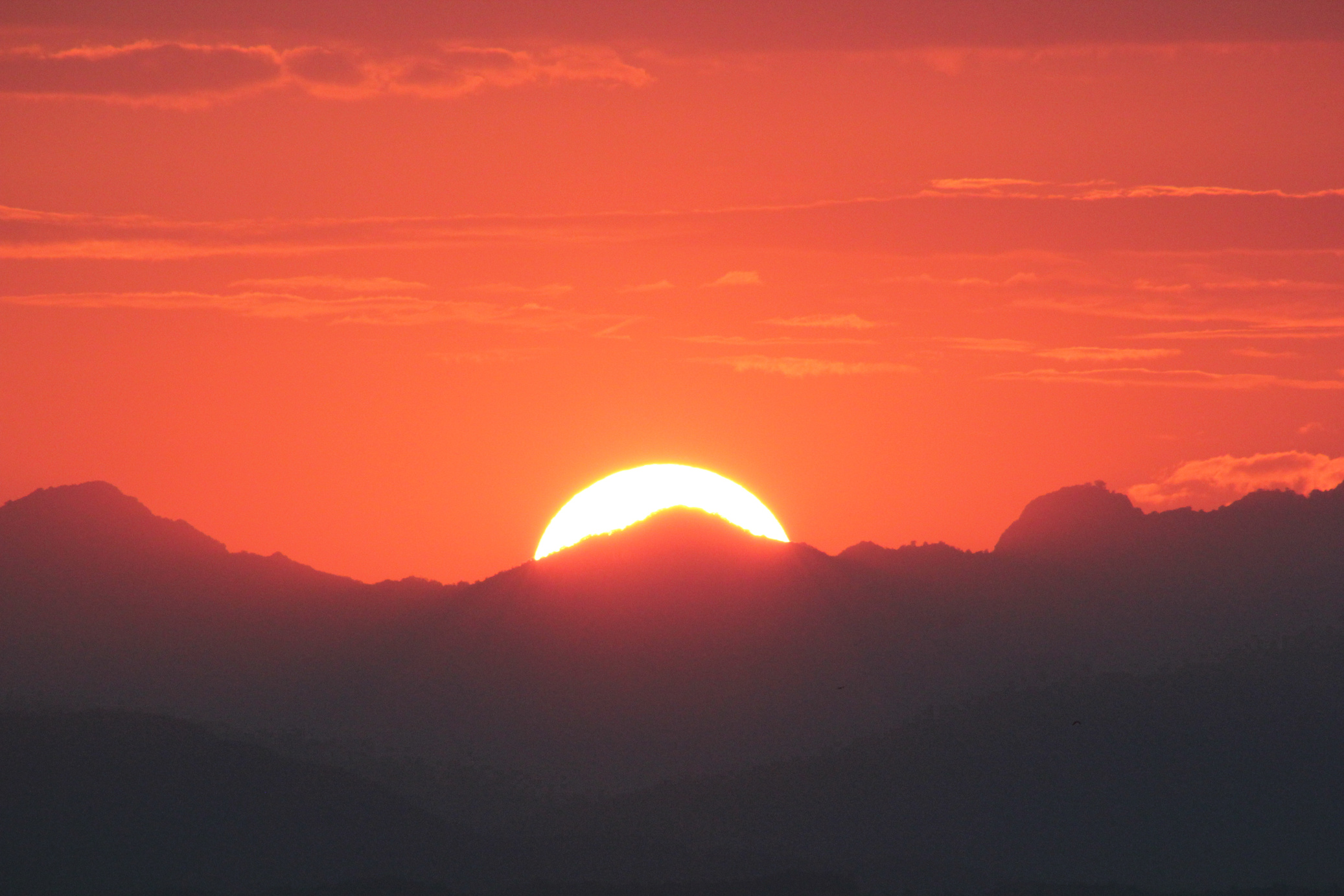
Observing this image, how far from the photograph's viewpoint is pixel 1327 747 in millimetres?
192250

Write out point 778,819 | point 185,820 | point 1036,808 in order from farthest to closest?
point 1036,808 → point 778,819 → point 185,820

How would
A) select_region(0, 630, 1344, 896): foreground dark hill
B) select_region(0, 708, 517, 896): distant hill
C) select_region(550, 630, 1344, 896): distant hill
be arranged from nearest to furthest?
select_region(0, 708, 517, 896): distant hill
select_region(0, 630, 1344, 896): foreground dark hill
select_region(550, 630, 1344, 896): distant hill

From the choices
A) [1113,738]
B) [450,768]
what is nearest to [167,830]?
[450,768]

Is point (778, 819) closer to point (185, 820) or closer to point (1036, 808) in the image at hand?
point (1036, 808)

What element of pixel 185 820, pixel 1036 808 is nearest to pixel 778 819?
pixel 1036 808

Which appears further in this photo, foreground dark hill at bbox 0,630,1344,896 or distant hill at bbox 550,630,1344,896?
distant hill at bbox 550,630,1344,896

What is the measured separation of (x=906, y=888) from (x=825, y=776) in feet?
123

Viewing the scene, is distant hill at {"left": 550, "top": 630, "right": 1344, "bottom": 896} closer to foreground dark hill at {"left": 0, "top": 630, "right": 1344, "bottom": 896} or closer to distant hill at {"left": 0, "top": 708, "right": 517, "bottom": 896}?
foreground dark hill at {"left": 0, "top": 630, "right": 1344, "bottom": 896}

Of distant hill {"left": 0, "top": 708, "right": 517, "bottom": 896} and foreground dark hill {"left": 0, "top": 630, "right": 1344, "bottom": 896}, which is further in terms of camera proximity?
foreground dark hill {"left": 0, "top": 630, "right": 1344, "bottom": 896}

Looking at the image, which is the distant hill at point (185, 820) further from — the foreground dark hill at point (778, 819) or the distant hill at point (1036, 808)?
the distant hill at point (1036, 808)

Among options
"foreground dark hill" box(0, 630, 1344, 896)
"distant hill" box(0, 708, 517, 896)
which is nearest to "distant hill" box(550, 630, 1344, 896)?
"foreground dark hill" box(0, 630, 1344, 896)

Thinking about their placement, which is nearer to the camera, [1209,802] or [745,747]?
[1209,802]

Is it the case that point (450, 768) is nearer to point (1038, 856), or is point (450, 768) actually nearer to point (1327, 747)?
point (1038, 856)

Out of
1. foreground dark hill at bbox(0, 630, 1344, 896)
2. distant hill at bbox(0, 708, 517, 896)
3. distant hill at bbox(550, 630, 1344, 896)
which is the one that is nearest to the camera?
distant hill at bbox(0, 708, 517, 896)
